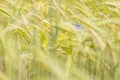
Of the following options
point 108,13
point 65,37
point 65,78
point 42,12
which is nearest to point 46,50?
point 65,37

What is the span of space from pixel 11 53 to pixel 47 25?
0.28m

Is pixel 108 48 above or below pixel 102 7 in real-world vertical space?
below

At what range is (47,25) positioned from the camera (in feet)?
3.34

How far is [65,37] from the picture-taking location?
37.9 inches

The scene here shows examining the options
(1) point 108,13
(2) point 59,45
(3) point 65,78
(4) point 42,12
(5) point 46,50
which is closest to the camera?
(3) point 65,78

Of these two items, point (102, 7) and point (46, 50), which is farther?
point (102, 7)

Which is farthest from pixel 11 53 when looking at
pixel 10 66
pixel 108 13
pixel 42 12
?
pixel 108 13

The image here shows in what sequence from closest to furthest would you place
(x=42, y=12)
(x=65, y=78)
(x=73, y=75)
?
(x=65, y=78)
(x=73, y=75)
(x=42, y=12)

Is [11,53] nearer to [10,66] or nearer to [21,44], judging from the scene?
[10,66]

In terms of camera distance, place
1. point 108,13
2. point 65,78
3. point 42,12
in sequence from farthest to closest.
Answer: point 108,13 → point 42,12 → point 65,78

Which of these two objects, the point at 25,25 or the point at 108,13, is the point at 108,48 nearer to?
the point at 25,25

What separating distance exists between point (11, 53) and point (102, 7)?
775mm

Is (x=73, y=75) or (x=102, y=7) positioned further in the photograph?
(x=102, y=7)

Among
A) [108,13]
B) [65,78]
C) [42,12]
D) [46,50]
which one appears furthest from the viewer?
[108,13]
